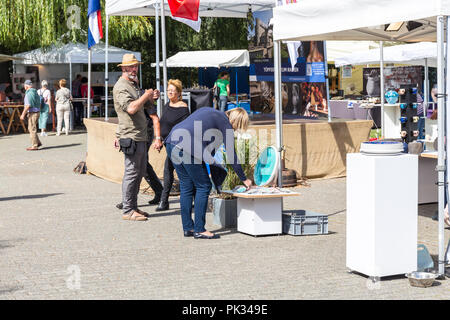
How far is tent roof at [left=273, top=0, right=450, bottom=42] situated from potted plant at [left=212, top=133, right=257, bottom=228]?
4.69 ft

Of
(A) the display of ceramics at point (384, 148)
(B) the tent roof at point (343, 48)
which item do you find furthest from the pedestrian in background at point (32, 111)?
(A) the display of ceramics at point (384, 148)

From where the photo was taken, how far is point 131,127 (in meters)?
9.66

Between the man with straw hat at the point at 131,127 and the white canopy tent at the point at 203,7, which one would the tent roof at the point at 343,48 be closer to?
the white canopy tent at the point at 203,7

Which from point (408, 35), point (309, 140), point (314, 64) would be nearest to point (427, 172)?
point (408, 35)

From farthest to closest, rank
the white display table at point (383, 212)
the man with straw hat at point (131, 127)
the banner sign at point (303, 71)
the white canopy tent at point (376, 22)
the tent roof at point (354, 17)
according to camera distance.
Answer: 1. the banner sign at point (303, 71)
2. the man with straw hat at point (131, 127)
3. the tent roof at point (354, 17)
4. the white canopy tent at point (376, 22)
5. the white display table at point (383, 212)

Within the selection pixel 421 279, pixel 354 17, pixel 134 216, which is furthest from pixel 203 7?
pixel 421 279

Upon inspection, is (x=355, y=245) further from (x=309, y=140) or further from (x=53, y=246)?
(x=309, y=140)

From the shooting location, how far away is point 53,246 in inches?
329

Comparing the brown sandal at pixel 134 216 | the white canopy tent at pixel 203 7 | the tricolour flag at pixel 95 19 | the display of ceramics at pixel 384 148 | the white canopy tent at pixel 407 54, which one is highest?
the white canopy tent at pixel 203 7

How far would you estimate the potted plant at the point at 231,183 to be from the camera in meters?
9.32

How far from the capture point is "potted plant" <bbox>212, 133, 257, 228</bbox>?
9320mm

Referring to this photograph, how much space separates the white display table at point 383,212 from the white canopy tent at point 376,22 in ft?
0.89

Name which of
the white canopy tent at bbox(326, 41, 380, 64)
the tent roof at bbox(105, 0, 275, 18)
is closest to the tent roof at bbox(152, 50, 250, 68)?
the white canopy tent at bbox(326, 41, 380, 64)
